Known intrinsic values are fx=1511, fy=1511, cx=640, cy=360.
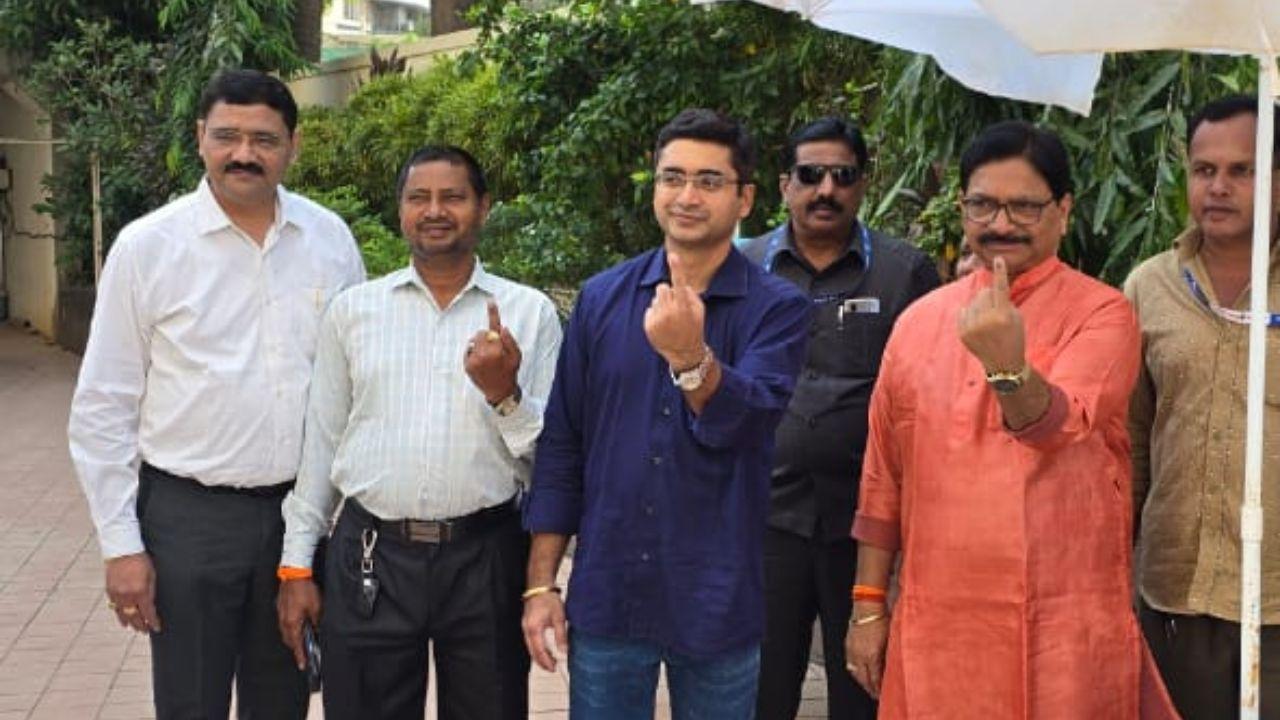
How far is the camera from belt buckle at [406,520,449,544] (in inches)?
135

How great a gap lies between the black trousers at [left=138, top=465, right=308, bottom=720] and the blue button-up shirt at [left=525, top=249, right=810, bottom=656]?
34.3 inches

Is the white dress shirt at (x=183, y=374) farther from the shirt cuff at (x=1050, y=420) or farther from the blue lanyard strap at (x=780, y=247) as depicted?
the shirt cuff at (x=1050, y=420)

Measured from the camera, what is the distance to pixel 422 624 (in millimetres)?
3436

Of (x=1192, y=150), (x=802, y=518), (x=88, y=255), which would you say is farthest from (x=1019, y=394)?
(x=88, y=255)

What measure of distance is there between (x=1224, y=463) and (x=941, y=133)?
7.67ft

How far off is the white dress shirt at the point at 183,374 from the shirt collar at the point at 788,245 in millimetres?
1263

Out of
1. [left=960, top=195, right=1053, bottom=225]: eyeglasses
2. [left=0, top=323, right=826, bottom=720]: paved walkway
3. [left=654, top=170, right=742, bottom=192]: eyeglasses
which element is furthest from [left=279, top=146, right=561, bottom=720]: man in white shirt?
[left=0, top=323, right=826, bottom=720]: paved walkway

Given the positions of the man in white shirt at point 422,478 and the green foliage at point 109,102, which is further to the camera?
the green foliage at point 109,102

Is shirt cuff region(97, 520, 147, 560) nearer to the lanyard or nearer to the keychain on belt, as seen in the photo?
the keychain on belt

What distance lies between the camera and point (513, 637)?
3.48 metres

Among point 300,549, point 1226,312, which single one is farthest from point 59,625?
point 1226,312

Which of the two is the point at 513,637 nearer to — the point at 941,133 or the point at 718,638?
the point at 718,638

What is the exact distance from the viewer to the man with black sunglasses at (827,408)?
3900 millimetres

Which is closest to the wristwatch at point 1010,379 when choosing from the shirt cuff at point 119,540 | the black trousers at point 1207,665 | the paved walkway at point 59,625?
the black trousers at point 1207,665
